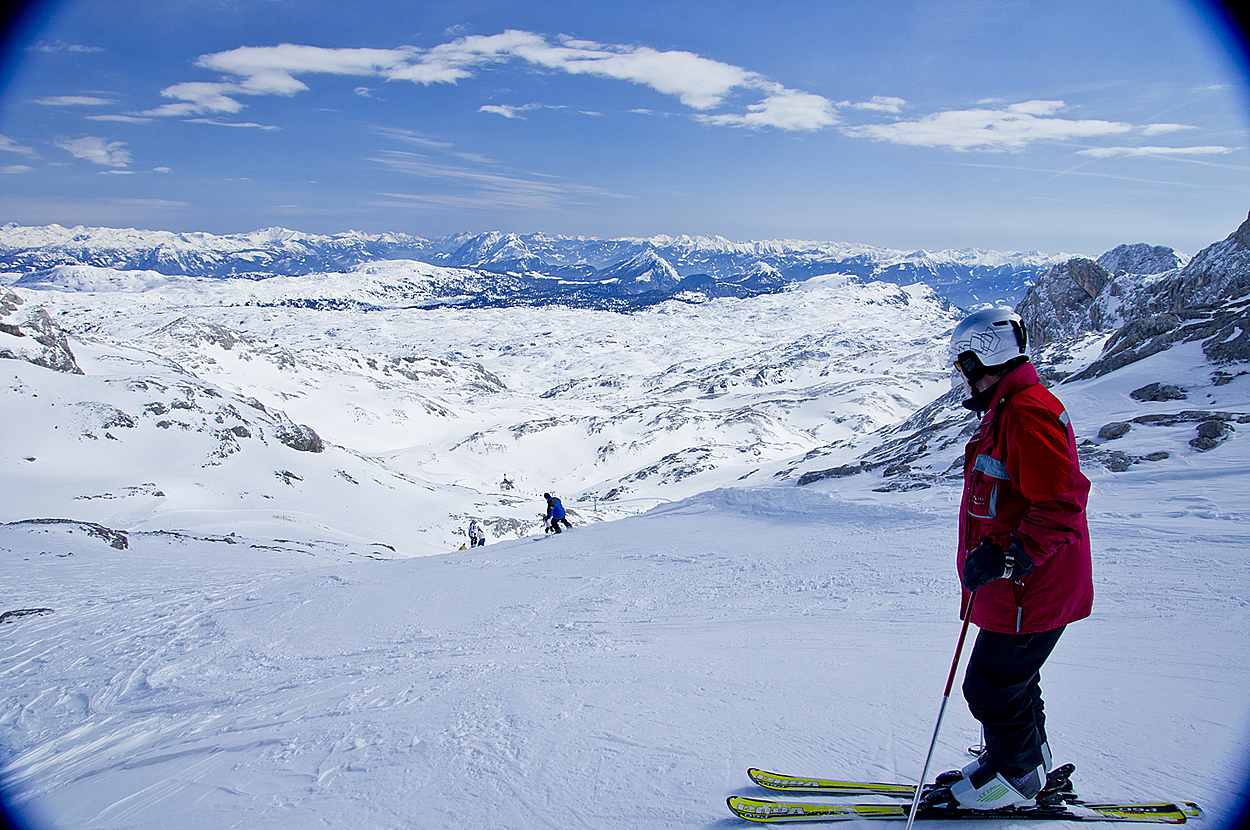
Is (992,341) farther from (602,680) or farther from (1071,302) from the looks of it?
(1071,302)

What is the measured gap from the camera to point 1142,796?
3.58 m

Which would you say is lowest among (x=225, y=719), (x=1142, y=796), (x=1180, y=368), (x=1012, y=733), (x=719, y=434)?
(x=719, y=434)

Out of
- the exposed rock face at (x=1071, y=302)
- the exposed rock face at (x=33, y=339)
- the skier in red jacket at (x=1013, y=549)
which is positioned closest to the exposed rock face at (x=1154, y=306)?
the exposed rock face at (x=1071, y=302)

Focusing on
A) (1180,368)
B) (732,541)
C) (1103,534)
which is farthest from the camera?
(1180,368)

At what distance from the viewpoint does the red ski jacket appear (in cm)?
319

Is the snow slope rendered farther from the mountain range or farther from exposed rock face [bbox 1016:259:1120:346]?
exposed rock face [bbox 1016:259:1120:346]

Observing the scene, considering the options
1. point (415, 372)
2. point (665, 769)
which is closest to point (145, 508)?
point (665, 769)

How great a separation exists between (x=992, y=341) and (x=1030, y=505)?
99 cm

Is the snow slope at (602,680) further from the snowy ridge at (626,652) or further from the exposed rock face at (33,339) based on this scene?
the exposed rock face at (33,339)

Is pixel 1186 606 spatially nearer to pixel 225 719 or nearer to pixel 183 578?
pixel 225 719

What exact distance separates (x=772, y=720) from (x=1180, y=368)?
899 inches

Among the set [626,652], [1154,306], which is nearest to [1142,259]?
[1154,306]

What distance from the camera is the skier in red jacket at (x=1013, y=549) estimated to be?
321cm

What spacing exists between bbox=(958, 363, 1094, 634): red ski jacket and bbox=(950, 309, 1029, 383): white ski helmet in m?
0.12
